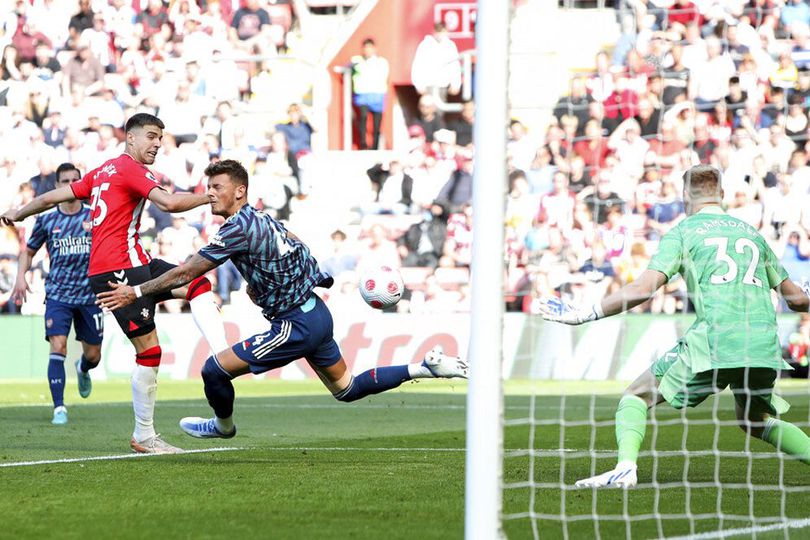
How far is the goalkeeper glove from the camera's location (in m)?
6.34

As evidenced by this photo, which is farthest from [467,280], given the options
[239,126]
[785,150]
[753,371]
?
[753,371]

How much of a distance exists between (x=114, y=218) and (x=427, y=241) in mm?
11149

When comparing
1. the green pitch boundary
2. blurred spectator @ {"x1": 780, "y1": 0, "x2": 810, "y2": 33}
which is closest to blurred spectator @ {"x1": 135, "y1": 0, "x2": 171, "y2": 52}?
the green pitch boundary

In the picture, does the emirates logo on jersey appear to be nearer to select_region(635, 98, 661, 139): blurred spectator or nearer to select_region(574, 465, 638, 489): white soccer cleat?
select_region(574, 465, 638, 489): white soccer cleat

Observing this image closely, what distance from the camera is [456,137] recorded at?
2112 centimetres

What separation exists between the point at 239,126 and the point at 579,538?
56.6 feet

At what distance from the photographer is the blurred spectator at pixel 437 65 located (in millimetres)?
21781

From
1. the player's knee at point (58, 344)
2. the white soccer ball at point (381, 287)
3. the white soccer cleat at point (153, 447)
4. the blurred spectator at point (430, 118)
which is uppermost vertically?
the blurred spectator at point (430, 118)

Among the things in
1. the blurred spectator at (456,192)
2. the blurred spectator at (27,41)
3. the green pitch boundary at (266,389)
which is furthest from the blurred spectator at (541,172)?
the blurred spectator at (27,41)

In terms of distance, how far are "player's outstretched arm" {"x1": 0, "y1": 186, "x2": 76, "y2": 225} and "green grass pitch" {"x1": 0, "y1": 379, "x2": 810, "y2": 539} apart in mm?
1695

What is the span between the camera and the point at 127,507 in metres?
6.47

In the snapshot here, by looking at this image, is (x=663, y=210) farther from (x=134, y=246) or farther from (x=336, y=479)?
(x=336, y=479)

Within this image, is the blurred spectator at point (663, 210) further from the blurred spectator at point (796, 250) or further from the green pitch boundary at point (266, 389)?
the green pitch boundary at point (266, 389)

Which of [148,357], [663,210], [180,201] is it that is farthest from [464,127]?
[180,201]
